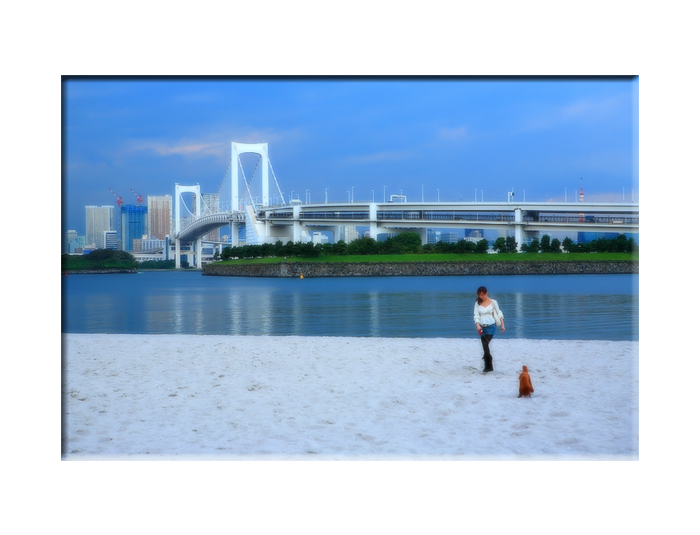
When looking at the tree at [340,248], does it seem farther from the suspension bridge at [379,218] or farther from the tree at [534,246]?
the tree at [534,246]

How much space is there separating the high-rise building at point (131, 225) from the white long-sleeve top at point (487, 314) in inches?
181

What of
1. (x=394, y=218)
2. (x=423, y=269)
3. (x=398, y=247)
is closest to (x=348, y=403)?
(x=394, y=218)

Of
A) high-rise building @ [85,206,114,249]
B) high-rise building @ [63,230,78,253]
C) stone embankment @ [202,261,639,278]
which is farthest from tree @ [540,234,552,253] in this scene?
high-rise building @ [63,230,78,253]

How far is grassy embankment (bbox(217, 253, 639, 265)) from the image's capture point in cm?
2644

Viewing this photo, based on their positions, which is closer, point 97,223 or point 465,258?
point 97,223

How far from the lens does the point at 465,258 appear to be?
Answer: 2952 centimetres

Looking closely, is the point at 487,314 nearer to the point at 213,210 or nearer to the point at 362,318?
the point at 362,318

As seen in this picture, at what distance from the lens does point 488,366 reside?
4.05m

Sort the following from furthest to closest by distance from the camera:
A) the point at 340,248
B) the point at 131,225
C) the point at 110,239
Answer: the point at 340,248, the point at 131,225, the point at 110,239

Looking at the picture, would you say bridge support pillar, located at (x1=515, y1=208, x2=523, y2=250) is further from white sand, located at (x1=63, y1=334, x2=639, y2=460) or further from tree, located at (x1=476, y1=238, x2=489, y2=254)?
white sand, located at (x1=63, y1=334, x2=639, y2=460)

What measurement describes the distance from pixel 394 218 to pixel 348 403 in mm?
24311

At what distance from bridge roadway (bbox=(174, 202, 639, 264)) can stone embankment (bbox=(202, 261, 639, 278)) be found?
2.27 m
